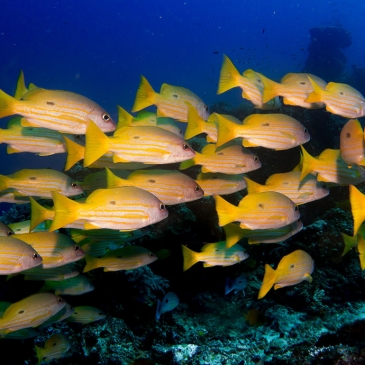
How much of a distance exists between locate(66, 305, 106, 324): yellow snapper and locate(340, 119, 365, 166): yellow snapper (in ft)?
13.7

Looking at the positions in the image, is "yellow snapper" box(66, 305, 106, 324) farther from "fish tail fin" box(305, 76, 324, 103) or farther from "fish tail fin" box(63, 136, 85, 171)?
"fish tail fin" box(305, 76, 324, 103)

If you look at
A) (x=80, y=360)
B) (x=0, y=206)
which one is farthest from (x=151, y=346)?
(x=0, y=206)

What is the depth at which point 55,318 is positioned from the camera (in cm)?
449

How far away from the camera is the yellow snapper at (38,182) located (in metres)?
3.67

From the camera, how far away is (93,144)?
9.32ft

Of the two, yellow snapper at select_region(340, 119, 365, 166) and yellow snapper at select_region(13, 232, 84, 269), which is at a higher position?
yellow snapper at select_region(340, 119, 365, 166)

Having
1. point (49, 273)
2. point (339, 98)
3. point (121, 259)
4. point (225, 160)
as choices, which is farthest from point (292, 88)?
point (49, 273)

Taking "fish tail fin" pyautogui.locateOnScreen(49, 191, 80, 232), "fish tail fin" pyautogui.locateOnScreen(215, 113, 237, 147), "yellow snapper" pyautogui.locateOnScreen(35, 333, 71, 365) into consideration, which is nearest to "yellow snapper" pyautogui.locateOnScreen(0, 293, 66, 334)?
"yellow snapper" pyautogui.locateOnScreen(35, 333, 71, 365)

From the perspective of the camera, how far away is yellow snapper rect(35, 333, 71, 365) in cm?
447

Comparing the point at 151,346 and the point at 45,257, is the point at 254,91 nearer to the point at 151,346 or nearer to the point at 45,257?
the point at 45,257

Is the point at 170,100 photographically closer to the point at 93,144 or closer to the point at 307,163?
the point at 93,144

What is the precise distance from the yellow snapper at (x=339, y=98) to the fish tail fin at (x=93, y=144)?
7.36ft

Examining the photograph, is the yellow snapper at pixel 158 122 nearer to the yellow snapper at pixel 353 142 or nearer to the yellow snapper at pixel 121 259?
the yellow snapper at pixel 121 259

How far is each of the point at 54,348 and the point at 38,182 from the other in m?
2.63
